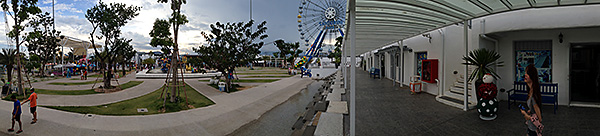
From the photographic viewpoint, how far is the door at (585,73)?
22.5 feet

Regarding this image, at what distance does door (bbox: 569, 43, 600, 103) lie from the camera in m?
6.85

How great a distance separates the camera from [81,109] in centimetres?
809

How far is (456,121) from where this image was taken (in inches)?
208

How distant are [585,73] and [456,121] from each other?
5.36 meters

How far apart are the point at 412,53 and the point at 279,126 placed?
785 centimetres

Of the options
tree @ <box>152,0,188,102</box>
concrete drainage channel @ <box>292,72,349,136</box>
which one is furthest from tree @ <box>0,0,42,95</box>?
concrete drainage channel @ <box>292,72,349,136</box>

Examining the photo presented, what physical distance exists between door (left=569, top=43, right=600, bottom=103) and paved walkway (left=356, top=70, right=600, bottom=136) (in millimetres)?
1159

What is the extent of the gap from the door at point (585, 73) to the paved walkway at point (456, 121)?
3.80 ft

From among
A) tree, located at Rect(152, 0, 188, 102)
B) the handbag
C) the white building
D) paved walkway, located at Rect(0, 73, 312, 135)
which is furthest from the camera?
tree, located at Rect(152, 0, 188, 102)

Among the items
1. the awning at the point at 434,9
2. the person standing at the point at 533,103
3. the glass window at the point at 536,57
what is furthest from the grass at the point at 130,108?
the glass window at the point at 536,57

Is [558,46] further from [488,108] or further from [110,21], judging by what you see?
[110,21]

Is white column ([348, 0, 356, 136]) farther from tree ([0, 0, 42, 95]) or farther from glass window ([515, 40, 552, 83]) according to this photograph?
tree ([0, 0, 42, 95])

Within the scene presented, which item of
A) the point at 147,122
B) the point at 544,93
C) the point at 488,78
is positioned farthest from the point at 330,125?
the point at 544,93

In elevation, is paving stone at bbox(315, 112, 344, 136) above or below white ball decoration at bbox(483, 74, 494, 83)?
below
